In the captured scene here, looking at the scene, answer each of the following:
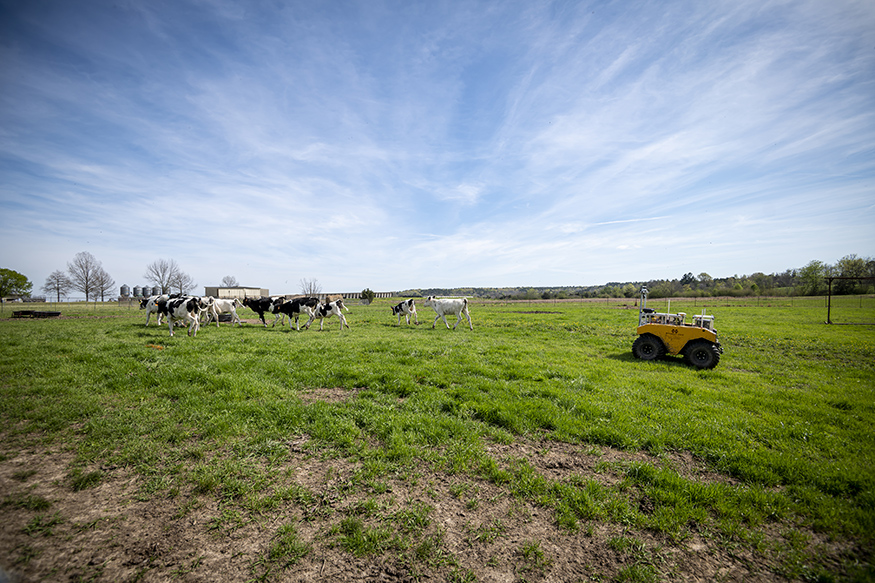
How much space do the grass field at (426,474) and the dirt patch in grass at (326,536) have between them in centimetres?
2

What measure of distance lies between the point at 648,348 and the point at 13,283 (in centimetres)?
9942

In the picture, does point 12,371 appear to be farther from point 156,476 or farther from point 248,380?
point 156,476

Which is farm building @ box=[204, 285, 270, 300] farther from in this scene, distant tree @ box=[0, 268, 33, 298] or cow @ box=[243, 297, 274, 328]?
cow @ box=[243, 297, 274, 328]

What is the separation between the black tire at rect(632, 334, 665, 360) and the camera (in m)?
11.1

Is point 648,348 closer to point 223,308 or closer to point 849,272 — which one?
point 223,308

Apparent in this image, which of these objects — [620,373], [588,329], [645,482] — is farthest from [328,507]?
[588,329]

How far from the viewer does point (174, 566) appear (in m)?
3.08

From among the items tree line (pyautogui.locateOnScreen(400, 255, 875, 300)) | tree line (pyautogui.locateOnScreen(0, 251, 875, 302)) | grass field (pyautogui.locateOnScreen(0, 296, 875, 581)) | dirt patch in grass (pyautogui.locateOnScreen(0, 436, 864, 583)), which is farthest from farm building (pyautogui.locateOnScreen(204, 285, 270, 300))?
dirt patch in grass (pyautogui.locateOnScreen(0, 436, 864, 583))

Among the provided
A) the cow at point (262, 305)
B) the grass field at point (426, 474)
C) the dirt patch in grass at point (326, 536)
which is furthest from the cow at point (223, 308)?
the dirt patch in grass at point (326, 536)

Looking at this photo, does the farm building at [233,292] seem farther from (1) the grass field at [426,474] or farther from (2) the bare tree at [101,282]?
(1) the grass field at [426,474]

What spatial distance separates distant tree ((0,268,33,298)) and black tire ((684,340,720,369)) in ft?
312

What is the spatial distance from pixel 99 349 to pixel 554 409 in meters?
13.9

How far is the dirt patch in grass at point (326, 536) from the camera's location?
3.08 m

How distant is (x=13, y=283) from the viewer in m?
59.2
